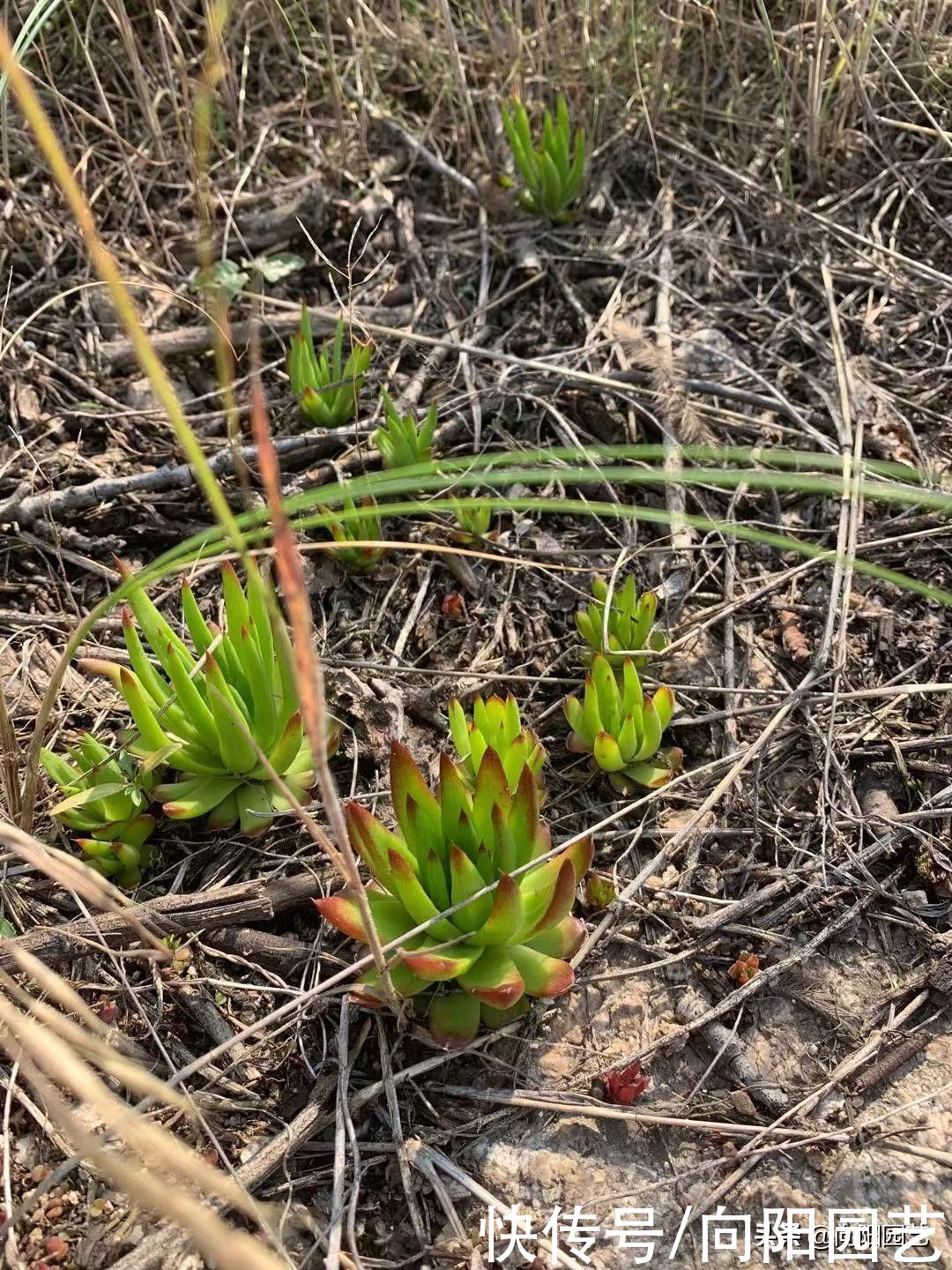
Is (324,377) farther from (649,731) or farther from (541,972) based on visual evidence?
(541,972)

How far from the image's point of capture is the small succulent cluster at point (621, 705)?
2244mm

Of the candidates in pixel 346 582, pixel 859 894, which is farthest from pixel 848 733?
pixel 346 582

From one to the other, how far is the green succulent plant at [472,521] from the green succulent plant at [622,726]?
556 millimetres

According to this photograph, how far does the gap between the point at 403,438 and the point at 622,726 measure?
3.24ft

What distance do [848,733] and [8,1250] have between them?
196 centimetres

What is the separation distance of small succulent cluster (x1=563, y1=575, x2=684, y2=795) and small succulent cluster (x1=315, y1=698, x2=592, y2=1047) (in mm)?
329

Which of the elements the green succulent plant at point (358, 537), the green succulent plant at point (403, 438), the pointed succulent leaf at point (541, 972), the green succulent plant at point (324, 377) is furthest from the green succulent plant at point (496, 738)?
the green succulent plant at point (324, 377)

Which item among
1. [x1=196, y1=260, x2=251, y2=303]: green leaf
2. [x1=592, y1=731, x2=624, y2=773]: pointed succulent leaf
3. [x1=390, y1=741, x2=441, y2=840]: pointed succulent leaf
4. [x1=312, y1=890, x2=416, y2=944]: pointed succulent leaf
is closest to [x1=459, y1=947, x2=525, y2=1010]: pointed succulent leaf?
[x1=312, y1=890, x2=416, y2=944]: pointed succulent leaf

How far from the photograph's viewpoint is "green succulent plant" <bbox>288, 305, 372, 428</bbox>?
111 inches

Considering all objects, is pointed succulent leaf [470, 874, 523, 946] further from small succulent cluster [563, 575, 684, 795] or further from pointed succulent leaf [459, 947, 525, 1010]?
small succulent cluster [563, 575, 684, 795]

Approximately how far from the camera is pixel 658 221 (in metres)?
3.40

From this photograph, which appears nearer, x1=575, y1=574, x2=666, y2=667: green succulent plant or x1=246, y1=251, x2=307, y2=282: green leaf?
x1=575, y1=574, x2=666, y2=667: green succulent plant

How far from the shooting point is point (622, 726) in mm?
2236

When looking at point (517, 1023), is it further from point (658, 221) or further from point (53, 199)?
point (53, 199)
